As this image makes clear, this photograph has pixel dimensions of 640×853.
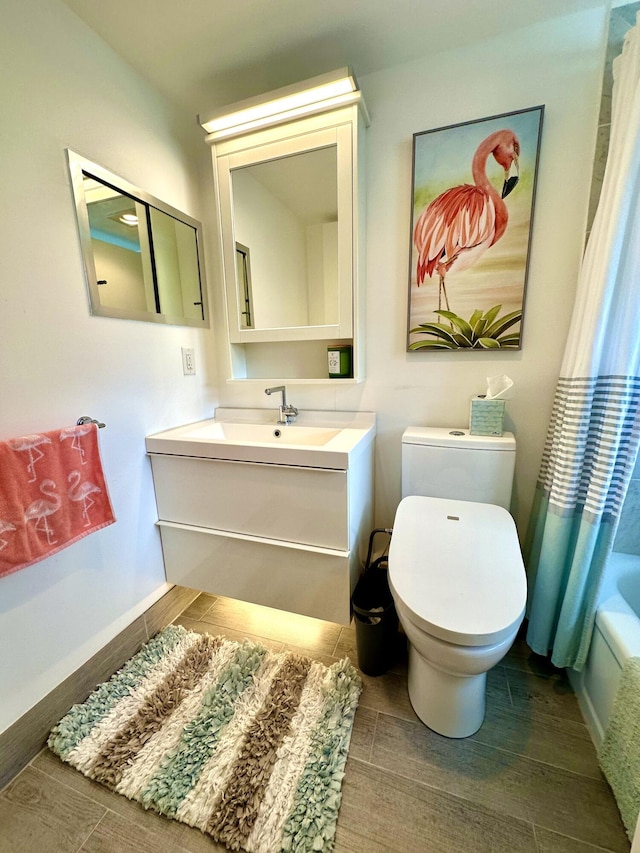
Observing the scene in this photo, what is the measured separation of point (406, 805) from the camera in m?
0.86

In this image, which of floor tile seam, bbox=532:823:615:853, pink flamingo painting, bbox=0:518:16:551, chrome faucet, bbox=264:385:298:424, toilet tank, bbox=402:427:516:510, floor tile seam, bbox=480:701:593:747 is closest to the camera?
floor tile seam, bbox=532:823:615:853

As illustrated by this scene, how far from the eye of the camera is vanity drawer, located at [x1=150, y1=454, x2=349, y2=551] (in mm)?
1129

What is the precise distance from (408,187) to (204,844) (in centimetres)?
215

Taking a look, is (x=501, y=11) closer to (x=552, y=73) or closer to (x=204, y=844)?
(x=552, y=73)

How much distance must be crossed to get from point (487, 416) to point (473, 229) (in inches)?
28.1

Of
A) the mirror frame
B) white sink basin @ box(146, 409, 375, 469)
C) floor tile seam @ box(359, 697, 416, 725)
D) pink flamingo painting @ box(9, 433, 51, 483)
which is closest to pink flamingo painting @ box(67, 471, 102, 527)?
pink flamingo painting @ box(9, 433, 51, 483)

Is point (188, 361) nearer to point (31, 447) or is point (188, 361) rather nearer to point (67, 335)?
point (67, 335)

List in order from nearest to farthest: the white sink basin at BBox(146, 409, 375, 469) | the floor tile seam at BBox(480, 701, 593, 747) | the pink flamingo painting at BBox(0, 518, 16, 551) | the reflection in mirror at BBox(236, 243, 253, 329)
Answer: the pink flamingo painting at BBox(0, 518, 16, 551) < the floor tile seam at BBox(480, 701, 593, 747) < the white sink basin at BBox(146, 409, 375, 469) < the reflection in mirror at BBox(236, 243, 253, 329)

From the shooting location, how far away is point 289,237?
1.39 meters

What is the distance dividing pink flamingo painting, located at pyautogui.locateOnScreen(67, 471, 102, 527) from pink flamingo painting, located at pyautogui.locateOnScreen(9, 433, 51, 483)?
0.10 metres

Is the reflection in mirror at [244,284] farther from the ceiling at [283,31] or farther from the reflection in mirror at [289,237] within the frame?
the ceiling at [283,31]

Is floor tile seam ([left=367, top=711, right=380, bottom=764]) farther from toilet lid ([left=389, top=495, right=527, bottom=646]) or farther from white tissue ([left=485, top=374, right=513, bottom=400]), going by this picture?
white tissue ([left=485, top=374, right=513, bottom=400])

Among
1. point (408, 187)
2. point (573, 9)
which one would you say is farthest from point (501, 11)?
point (408, 187)

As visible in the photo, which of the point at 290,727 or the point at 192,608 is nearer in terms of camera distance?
the point at 290,727
